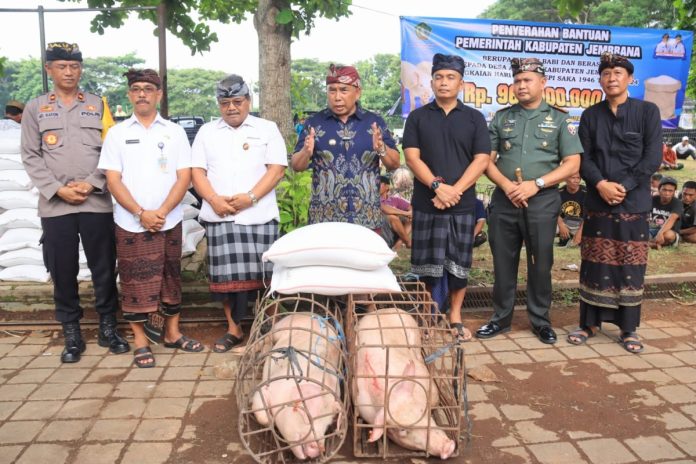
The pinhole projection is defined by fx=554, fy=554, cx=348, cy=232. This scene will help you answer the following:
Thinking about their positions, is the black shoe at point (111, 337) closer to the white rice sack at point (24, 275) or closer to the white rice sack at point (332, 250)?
the white rice sack at point (24, 275)

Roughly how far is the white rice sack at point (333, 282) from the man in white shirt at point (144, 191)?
103cm

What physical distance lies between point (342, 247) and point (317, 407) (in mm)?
892

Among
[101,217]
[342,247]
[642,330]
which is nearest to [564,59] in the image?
[642,330]

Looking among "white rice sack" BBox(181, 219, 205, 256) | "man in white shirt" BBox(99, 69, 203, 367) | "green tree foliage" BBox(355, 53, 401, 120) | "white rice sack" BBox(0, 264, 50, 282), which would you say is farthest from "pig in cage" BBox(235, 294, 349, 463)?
"green tree foliage" BBox(355, 53, 401, 120)

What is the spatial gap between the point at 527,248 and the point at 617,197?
27.9 inches

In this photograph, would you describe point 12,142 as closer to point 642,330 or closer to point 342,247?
point 342,247

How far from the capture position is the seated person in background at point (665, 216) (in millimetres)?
6969

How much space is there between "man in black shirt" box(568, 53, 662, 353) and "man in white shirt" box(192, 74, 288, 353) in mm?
2262

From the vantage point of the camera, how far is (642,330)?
4.37 m

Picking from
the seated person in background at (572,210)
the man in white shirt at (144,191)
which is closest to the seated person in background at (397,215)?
the seated person in background at (572,210)

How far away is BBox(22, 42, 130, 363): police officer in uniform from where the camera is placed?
3602mm

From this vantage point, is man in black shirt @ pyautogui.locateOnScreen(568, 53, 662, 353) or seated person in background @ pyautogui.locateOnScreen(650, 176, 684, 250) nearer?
man in black shirt @ pyautogui.locateOnScreen(568, 53, 662, 353)

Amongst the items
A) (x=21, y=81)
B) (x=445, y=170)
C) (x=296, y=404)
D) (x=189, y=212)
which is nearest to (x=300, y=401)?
(x=296, y=404)

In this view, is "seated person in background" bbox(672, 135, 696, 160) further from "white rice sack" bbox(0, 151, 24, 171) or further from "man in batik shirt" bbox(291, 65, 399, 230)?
"white rice sack" bbox(0, 151, 24, 171)
